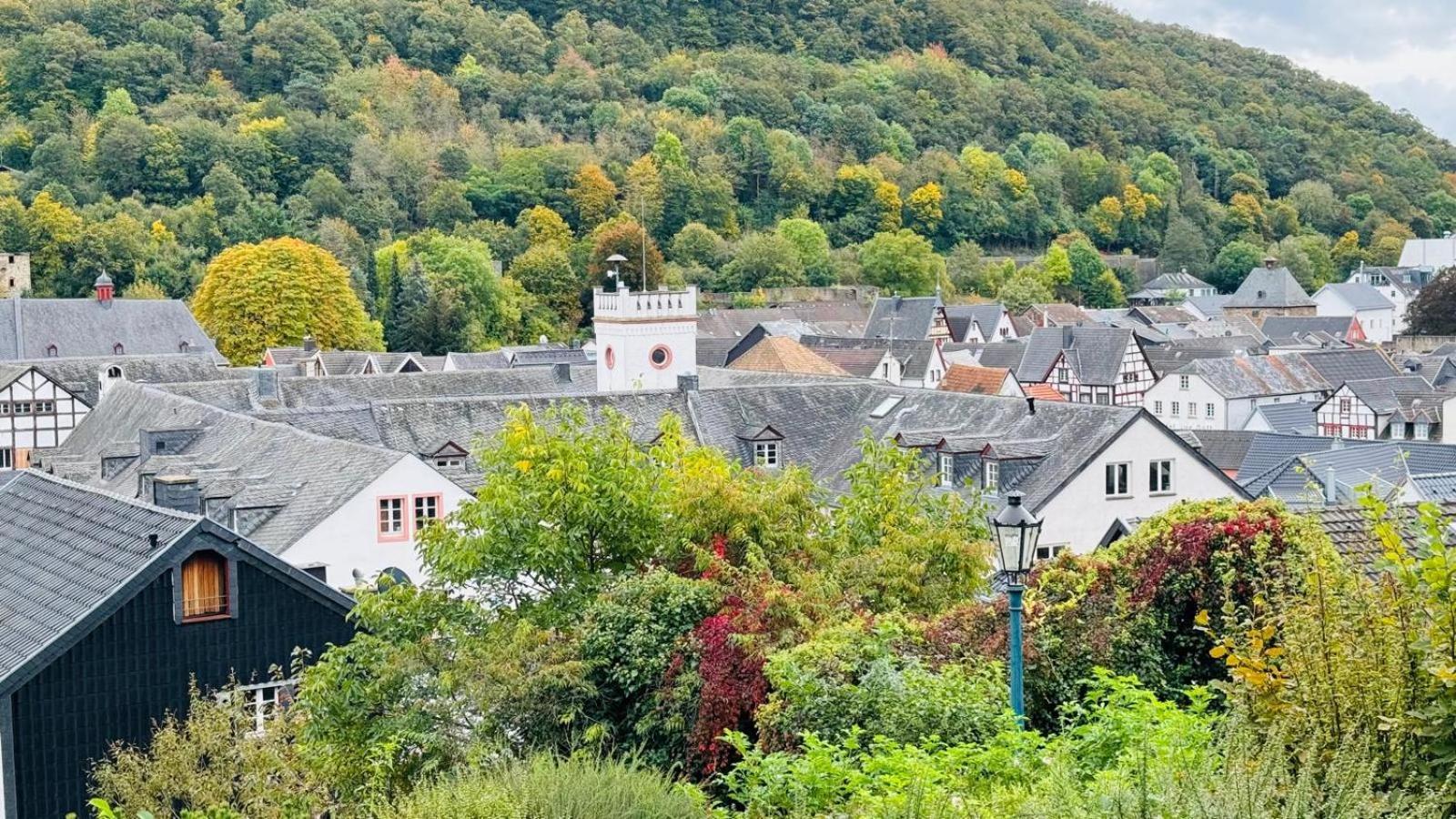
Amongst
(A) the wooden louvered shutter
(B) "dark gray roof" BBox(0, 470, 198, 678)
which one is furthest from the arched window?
(B) "dark gray roof" BBox(0, 470, 198, 678)

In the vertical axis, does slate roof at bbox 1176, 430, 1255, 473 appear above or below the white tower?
below

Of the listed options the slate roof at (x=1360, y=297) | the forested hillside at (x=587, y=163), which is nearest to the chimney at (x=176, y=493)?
the forested hillside at (x=587, y=163)

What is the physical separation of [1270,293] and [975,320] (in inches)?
1547

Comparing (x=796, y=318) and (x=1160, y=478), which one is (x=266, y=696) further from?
(x=796, y=318)

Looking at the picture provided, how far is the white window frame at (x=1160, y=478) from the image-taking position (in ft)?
111

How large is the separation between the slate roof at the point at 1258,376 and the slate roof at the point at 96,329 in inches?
Result: 1623

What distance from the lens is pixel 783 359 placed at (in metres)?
68.2

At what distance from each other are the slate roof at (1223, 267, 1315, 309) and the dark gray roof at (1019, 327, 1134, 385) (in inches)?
2020

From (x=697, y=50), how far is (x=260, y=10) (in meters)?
52.3

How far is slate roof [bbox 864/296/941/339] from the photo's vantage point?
9819 cm

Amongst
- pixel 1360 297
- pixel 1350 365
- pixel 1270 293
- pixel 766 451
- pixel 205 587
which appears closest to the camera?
pixel 205 587

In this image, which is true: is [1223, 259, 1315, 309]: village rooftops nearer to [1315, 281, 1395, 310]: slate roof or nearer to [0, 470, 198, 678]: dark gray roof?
[1315, 281, 1395, 310]: slate roof

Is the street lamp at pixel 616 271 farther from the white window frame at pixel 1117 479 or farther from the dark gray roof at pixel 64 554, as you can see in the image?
the dark gray roof at pixel 64 554

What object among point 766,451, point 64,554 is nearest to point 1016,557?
point 64,554
